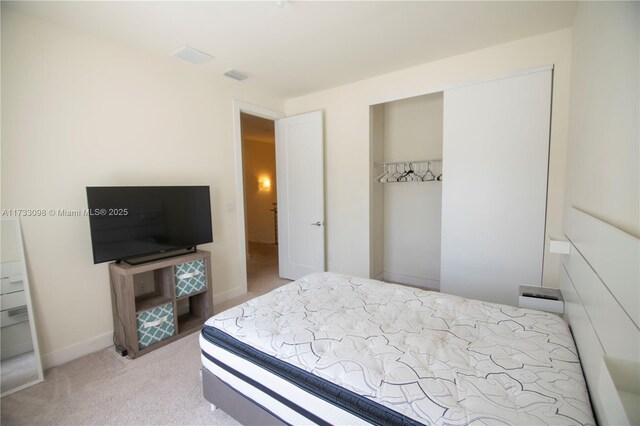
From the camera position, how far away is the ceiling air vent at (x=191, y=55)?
8.69 ft

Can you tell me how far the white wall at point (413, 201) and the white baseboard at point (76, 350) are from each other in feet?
11.3

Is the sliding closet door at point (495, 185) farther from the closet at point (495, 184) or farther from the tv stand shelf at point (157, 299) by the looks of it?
the tv stand shelf at point (157, 299)

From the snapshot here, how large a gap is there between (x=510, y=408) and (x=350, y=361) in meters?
0.61

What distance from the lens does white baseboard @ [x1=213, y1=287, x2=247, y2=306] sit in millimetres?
3394

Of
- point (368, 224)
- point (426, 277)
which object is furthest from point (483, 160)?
point (426, 277)

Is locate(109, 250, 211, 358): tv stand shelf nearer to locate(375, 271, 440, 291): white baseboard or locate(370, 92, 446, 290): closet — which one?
locate(370, 92, 446, 290): closet

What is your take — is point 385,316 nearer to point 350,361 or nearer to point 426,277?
point 350,361

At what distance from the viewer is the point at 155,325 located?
97.5 inches

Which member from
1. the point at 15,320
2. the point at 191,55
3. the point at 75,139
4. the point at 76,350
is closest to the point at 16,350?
the point at 15,320

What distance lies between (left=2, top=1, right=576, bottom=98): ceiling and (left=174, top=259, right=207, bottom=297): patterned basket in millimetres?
2078

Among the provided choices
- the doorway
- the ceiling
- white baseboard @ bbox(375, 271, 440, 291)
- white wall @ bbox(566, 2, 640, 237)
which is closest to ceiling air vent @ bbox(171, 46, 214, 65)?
the ceiling

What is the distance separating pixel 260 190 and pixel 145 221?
15.8 ft

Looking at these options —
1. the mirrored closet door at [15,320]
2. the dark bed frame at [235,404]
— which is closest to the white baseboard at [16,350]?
the mirrored closet door at [15,320]

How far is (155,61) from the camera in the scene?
9.13ft
